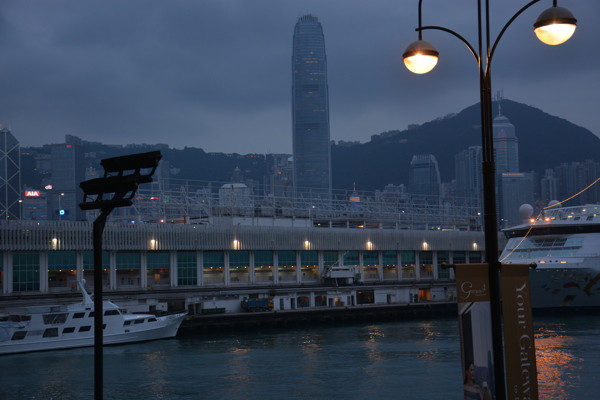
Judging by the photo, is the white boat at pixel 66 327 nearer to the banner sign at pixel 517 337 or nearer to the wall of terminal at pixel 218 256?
the wall of terminal at pixel 218 256

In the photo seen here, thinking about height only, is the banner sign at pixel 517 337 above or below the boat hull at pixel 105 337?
above

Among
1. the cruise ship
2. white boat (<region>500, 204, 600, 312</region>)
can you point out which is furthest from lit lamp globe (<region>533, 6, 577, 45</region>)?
white boat (<region>500, 204, 600, 312</region>)

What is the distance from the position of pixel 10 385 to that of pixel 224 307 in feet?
98.9

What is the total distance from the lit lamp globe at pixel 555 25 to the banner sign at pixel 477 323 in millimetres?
3173

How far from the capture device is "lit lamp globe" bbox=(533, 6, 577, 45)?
9.09 meters

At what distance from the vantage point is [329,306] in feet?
219

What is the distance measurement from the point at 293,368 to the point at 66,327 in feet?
59.8

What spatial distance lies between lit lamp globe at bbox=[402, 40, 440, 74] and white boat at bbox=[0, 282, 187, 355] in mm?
38709

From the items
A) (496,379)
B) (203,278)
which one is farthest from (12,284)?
(496,379)

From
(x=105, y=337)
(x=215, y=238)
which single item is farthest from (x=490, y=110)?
(x=215, y=238)

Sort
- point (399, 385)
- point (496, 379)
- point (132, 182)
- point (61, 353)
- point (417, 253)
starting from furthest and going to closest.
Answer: point (417, 253)
point (61, 353)
point (399, 385)
point (132, 182)
point (496, 379)

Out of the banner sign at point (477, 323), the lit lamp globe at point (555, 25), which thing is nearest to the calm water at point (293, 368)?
the banner sign at point (477, 323)

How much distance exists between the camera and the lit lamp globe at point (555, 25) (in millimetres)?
9094

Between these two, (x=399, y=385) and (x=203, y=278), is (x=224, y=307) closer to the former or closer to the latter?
(x=203, y=278)
